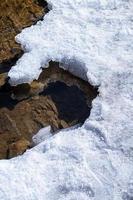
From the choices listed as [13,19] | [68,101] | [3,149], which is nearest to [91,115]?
[68,101]

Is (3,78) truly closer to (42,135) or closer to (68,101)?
(68,101)

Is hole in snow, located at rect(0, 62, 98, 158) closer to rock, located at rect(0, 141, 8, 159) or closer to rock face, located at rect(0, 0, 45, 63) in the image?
rock, located at rect(0, 141, 8, 159)

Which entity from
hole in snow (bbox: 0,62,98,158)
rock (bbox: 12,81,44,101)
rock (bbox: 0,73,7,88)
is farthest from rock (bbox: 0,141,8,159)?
rock (bbox: 0,73,7,88)

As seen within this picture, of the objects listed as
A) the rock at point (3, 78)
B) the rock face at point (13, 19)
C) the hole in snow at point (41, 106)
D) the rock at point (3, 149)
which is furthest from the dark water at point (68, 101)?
the rock face at point (13, 19)

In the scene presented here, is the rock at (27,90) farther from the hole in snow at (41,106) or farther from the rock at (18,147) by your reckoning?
the rock at (18,147)

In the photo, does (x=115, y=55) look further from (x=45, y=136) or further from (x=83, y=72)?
(x=45, y=136)

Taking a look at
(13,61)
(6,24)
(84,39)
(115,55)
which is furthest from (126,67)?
(6,24)

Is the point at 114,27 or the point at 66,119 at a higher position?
the point at 114,27
